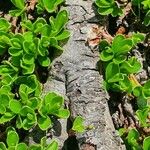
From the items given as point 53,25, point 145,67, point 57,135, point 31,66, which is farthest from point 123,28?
point 57,135

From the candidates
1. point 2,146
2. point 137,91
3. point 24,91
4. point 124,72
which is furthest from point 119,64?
point 2,146

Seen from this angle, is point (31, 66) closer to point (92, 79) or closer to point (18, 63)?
point (18, 63)

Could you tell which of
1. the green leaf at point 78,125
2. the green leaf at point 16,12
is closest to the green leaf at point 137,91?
the green leaf at point 78,125

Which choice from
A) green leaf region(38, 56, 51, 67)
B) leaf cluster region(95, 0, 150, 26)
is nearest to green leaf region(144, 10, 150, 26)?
leaf cluster region(95, 0, 150, 26)

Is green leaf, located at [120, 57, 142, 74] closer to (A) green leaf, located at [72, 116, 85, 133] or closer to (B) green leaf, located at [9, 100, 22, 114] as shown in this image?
(A) green leaf, located at [72, 116, 85, 133]

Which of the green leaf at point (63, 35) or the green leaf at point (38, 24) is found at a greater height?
the green leaf at point (38, 24)

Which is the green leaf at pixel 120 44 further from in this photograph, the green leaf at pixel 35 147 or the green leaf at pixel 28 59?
the green leaf at pixel 35 147

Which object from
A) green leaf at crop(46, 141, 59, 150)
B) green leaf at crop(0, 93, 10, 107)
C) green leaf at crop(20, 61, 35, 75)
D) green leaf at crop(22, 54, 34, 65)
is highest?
green leaf at crop(22, 54, 34, 65)
